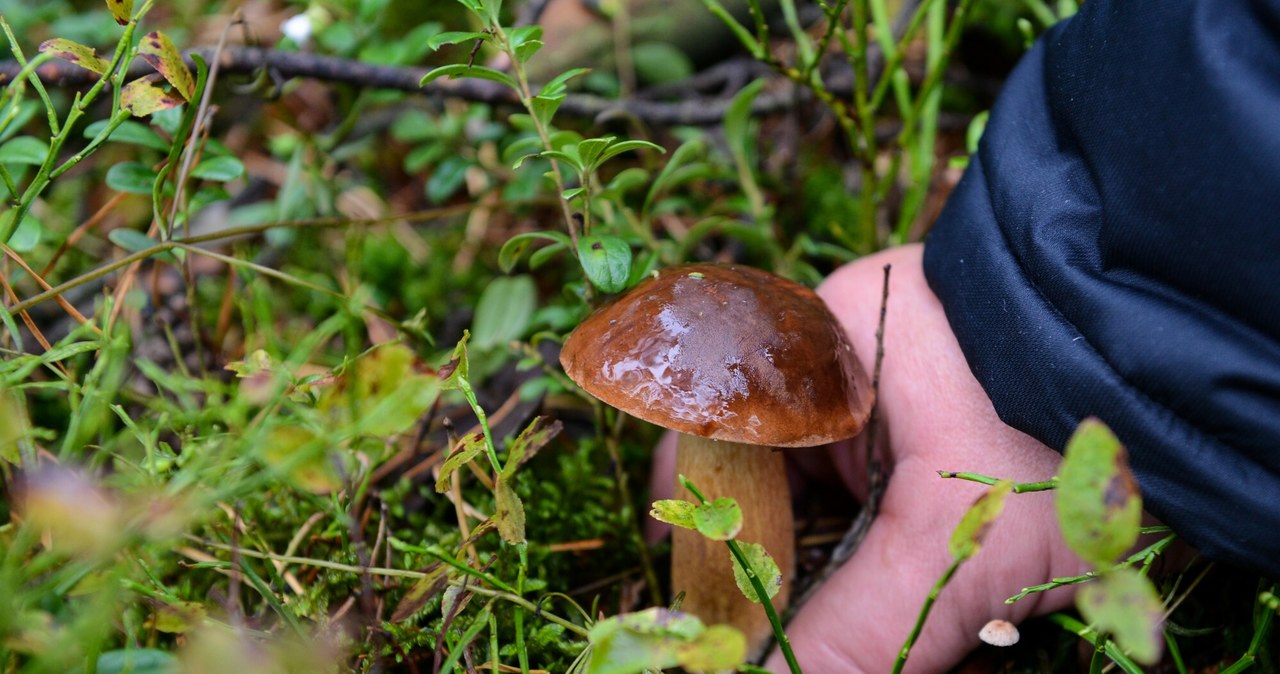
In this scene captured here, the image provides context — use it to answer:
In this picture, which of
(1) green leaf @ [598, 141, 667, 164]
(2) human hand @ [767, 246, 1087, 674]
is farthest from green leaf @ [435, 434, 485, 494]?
(2) human hand @ [767, 246, 1087, 674]

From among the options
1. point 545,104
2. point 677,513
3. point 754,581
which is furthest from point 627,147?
point 754,581

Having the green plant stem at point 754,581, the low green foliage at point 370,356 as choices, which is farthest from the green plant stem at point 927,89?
the green plant stem at point 754,581

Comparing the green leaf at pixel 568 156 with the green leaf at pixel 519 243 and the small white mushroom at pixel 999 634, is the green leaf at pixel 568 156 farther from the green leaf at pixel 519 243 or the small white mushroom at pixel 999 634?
the small white mushroom at pixel 999 634

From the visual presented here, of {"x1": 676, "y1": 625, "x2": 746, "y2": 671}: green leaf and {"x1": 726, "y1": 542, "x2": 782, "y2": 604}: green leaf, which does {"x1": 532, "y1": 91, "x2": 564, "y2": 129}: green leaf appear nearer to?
{"x1": 726, "y1": 542, "x2": 782, "y2": 604}: green leaf

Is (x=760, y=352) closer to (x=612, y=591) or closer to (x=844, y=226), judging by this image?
(x=612, y=591)

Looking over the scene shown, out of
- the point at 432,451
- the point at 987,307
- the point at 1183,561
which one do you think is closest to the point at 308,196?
the point at 432,451
